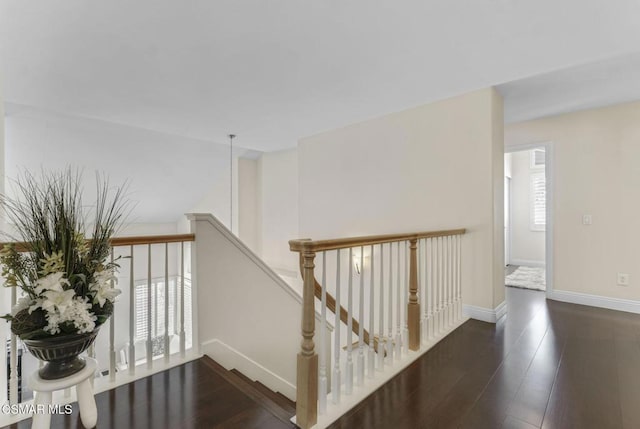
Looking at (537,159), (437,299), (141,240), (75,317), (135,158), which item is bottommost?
(437,299)

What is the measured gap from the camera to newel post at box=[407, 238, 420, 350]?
91.6 inches

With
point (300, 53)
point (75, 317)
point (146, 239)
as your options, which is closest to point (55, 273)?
point (75, 317)

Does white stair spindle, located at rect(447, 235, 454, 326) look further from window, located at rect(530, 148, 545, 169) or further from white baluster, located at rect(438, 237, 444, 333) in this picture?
window, located at rect(530, 148, 545, 169)

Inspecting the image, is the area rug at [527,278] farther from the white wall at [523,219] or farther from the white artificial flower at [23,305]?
the white artificial flower at [23,305]

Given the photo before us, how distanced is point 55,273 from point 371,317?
1633 mm

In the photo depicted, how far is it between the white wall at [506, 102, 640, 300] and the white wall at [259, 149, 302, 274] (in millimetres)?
3773

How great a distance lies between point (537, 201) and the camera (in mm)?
5941

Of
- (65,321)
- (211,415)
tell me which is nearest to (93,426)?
(211,415)

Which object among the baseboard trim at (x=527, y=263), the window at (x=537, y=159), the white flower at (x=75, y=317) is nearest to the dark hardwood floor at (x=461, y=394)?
the white flower at (x=75, y=317)

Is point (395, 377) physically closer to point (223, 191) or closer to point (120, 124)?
point (120, 124)

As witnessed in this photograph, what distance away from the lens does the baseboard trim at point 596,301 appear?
10.6ft

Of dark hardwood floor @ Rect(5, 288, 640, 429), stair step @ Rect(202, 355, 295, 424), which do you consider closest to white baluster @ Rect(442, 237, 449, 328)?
dark hardwood floor @ Rect(5, 288, 640, 429)

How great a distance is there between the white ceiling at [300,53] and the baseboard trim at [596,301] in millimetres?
2156

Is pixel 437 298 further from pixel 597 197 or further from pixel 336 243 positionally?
pixel 597 197
